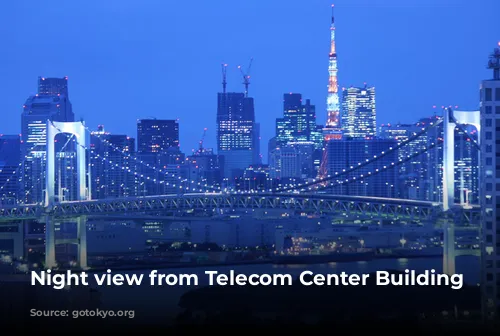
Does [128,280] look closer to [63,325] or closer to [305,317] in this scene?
[305,317]

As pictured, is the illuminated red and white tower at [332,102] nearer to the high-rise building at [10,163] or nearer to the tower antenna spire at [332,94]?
the tower antenna spire at [332,94]

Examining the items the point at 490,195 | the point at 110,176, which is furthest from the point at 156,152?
the point at 490,195

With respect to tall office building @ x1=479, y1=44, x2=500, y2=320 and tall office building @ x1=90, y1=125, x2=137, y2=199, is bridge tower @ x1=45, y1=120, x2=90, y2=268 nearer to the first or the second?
tall office building @ x1=90, y1=125, x2=137, y2=199

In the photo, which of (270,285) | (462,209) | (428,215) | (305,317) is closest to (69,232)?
(428,215)

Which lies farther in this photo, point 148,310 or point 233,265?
point 233,265

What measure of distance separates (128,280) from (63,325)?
6.69m

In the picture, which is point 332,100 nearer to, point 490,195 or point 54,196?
point 54,196

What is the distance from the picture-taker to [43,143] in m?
36.9

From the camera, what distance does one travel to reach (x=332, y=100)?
58094mm

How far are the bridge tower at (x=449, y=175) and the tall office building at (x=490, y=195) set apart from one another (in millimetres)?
5339

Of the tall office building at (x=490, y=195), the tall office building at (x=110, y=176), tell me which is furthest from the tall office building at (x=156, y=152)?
the tall office building at (x=490, y=195)

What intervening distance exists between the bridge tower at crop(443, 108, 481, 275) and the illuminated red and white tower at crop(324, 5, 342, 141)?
3791 cm

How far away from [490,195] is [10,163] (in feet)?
100

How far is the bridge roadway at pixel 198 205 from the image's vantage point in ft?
65.1
